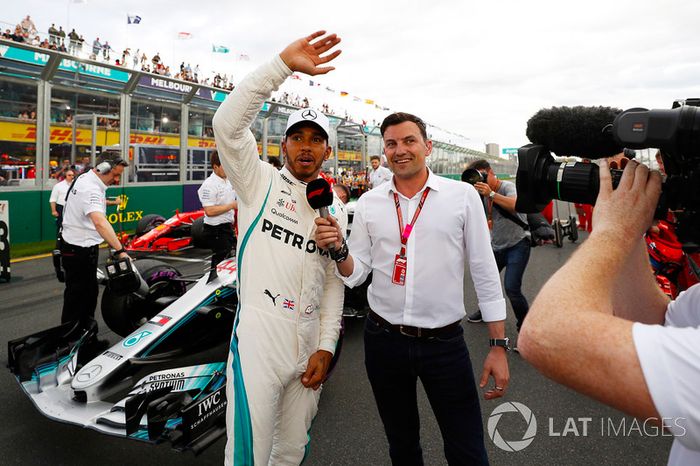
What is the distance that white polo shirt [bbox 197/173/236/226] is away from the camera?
18.0ft

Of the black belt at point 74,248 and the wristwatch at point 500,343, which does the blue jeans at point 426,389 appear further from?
the black belt at point 74,248

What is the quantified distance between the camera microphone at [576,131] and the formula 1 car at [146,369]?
193cm

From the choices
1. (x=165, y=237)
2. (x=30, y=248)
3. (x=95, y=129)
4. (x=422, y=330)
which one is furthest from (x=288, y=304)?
(x=95, y=129)

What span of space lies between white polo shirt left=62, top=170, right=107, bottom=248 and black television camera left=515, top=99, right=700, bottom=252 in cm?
366

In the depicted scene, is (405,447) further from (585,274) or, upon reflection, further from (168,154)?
(168,154)

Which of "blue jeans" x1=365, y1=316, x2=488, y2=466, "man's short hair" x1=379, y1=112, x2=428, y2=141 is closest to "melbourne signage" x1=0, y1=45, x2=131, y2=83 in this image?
"man's short hair" x1=379, y1=112, x2=428, y2=141

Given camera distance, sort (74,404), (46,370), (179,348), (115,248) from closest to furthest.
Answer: (74,404), (46,370), (179,348), (115,248)

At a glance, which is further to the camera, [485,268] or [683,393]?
[485,268]

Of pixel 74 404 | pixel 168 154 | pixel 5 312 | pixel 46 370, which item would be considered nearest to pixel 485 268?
pixel 74 404

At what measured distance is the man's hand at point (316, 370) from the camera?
6.05 ft

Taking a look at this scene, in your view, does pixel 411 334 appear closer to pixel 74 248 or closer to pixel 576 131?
pixel 576 131

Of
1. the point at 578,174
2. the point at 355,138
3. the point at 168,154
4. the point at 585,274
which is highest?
the point at 355,138

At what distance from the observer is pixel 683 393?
63 centimetres

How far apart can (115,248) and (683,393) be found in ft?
11.7
